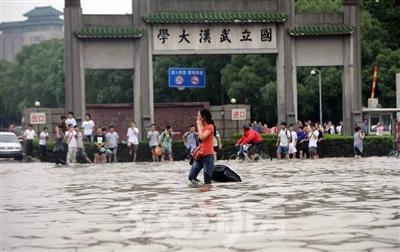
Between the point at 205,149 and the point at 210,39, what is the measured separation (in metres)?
18.2

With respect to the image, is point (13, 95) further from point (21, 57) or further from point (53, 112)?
point (53, 112)

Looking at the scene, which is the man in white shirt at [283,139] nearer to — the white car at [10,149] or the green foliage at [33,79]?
the white car at [10,149]

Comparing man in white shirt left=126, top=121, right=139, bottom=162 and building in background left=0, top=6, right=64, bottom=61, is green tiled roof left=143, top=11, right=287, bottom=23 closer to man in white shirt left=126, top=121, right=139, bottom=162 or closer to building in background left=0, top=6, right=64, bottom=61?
man in white shirt left=126, top=121, right=139, bottom=162

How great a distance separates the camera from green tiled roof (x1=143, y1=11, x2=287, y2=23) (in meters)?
34.2

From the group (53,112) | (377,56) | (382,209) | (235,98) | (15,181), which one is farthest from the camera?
(235,98)

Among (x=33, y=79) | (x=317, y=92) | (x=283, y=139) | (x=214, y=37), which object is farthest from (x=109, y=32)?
(x=33, y=79)

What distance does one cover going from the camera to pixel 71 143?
93.0 ft

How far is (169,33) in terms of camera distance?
113ft

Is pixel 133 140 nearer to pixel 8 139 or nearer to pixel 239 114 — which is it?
pixel 239 114

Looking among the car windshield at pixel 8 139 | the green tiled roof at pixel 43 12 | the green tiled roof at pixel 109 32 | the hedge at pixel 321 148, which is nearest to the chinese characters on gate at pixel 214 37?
the green tiled roof at pixel 109 32

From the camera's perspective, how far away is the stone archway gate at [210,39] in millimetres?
33938

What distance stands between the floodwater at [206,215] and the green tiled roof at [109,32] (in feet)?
49.4

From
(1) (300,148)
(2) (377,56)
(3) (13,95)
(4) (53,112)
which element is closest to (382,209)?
(1) (300,148)

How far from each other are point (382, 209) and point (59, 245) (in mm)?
4891
